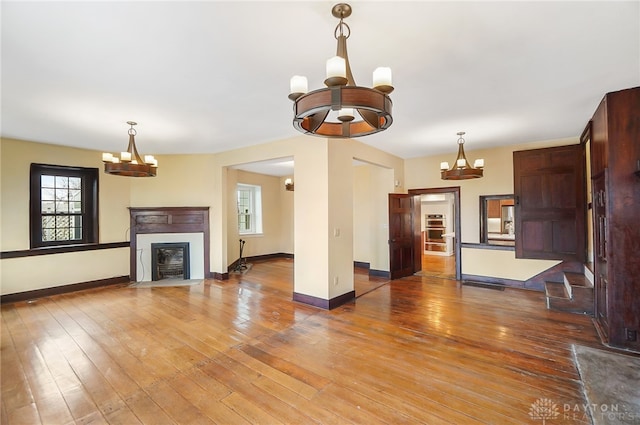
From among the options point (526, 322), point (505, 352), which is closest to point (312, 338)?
point (505, 352)

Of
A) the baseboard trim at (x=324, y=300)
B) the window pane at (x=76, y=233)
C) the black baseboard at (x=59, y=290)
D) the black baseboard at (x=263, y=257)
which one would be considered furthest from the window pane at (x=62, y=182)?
the baseboard trim at (x=324, y=300)

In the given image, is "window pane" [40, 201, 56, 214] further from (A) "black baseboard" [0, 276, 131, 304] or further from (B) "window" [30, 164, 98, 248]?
(A) "black baseboard" [0, 276, 131, 304]

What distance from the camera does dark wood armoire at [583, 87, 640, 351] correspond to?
3.03 metres

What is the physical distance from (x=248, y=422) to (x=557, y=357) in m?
3.03

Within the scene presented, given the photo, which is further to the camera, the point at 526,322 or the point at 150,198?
the point at 150,198

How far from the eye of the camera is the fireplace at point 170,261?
6.35 m

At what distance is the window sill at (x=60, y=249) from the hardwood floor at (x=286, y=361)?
894mm

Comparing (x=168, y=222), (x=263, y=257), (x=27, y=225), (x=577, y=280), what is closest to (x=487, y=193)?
(x=577, y=280)

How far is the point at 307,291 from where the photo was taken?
15.3ft

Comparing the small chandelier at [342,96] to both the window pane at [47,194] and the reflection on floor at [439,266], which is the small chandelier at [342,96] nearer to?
the reflection on floor at [439,266]

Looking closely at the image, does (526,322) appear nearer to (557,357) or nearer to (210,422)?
(557,357)

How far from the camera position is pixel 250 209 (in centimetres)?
896

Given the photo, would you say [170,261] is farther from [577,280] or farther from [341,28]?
[577,280]

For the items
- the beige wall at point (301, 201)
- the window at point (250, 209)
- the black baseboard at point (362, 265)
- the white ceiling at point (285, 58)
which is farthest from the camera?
the window at point (250, 209)
